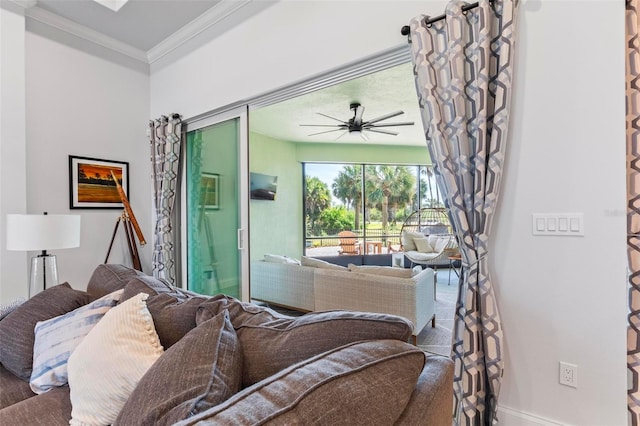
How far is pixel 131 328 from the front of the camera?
1270 mm

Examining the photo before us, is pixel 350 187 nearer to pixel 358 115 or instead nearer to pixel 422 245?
pixel 422 245

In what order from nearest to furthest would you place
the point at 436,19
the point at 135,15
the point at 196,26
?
the point at 436,19, the point at 135,15, the point at 196,26

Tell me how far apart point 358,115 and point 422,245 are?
2.91m

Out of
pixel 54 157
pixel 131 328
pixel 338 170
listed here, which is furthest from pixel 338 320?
pixel 338 170

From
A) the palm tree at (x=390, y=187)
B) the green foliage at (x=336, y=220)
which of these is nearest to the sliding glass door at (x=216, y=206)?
the green foliage at (x=336, y=220)

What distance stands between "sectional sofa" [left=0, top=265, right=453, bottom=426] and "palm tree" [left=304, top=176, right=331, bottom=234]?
5.43 meters

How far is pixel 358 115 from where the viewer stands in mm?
4805

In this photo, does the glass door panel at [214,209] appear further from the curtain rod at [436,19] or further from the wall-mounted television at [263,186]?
the wall-mounted television at [263,186]

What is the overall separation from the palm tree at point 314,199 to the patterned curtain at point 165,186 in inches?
148

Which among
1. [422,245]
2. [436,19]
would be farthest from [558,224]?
[422,245]

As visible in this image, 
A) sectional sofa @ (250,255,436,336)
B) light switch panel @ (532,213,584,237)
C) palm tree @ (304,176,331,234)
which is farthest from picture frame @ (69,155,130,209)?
palm tree @ (304,176,331,234)

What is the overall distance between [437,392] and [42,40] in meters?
4.10

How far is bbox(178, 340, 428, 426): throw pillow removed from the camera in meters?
0.64

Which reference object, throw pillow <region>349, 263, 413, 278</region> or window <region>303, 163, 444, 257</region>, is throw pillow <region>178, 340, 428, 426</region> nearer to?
throw pillow <region>349, 263, 413, 278</region>
